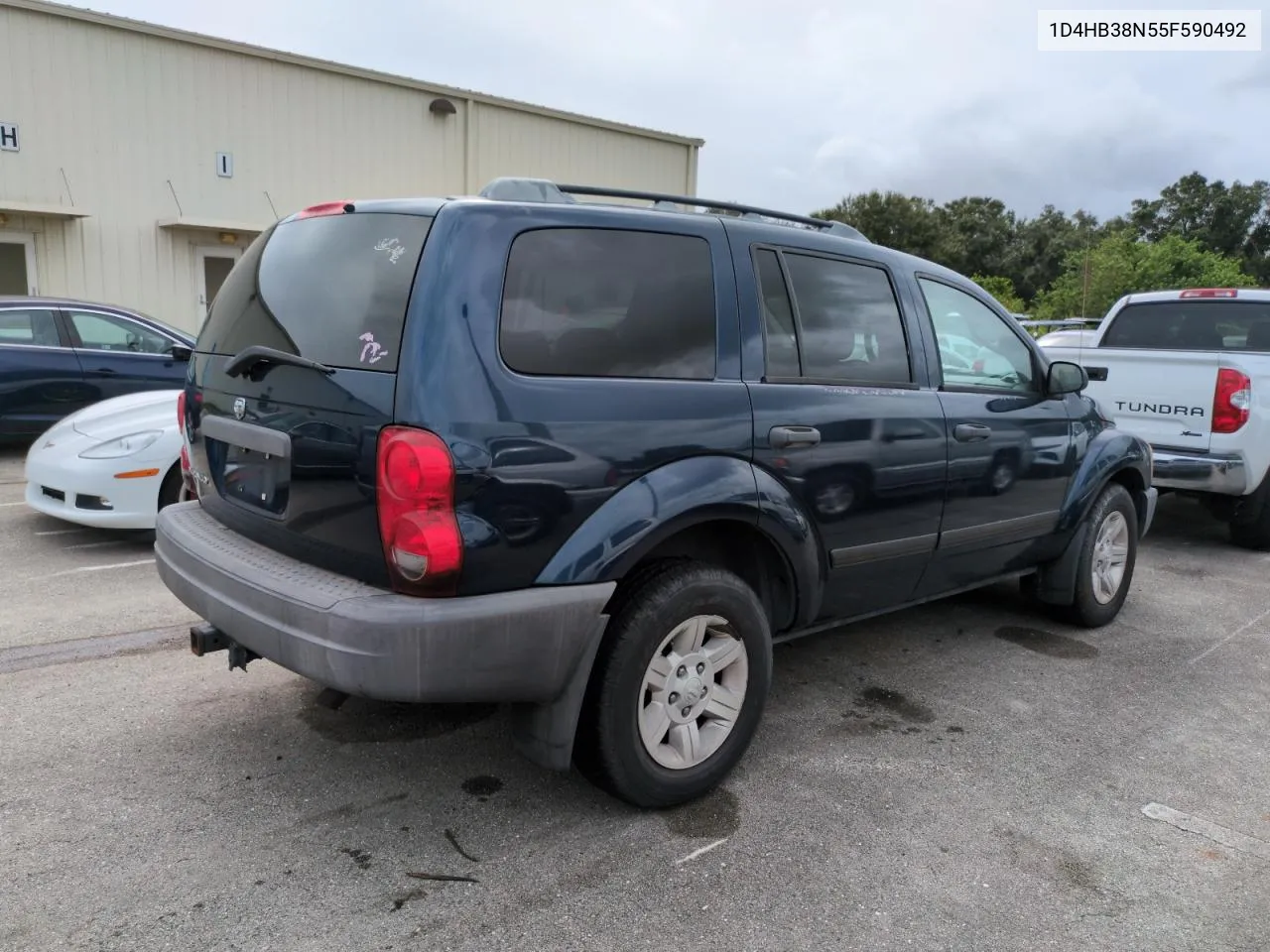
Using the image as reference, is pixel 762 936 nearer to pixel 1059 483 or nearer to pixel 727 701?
pixel 727 701

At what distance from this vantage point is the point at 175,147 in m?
14.2

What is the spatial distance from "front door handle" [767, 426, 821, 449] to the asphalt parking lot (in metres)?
1.15

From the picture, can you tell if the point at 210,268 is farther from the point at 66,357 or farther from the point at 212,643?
the point at 212,643

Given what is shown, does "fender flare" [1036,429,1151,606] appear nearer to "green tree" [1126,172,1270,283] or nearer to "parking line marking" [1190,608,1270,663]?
"parking line marking" [1190,608,1270,663]

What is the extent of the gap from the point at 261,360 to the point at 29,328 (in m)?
7.08

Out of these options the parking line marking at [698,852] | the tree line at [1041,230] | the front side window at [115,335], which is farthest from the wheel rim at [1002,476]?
the tree line at [1041,230]

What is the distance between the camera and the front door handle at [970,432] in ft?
12.8

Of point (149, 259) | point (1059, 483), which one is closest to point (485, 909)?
point (1059, 483)

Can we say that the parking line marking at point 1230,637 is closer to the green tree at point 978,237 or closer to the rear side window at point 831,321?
the rear side window at point 831,321

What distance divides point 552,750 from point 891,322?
2.20 meters

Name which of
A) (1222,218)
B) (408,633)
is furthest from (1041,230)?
(408,633)

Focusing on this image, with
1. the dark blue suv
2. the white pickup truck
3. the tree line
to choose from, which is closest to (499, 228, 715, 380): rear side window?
the dark blue suv

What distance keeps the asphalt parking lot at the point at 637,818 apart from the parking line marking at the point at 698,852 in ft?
0.04

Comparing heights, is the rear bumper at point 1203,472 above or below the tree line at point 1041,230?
below
